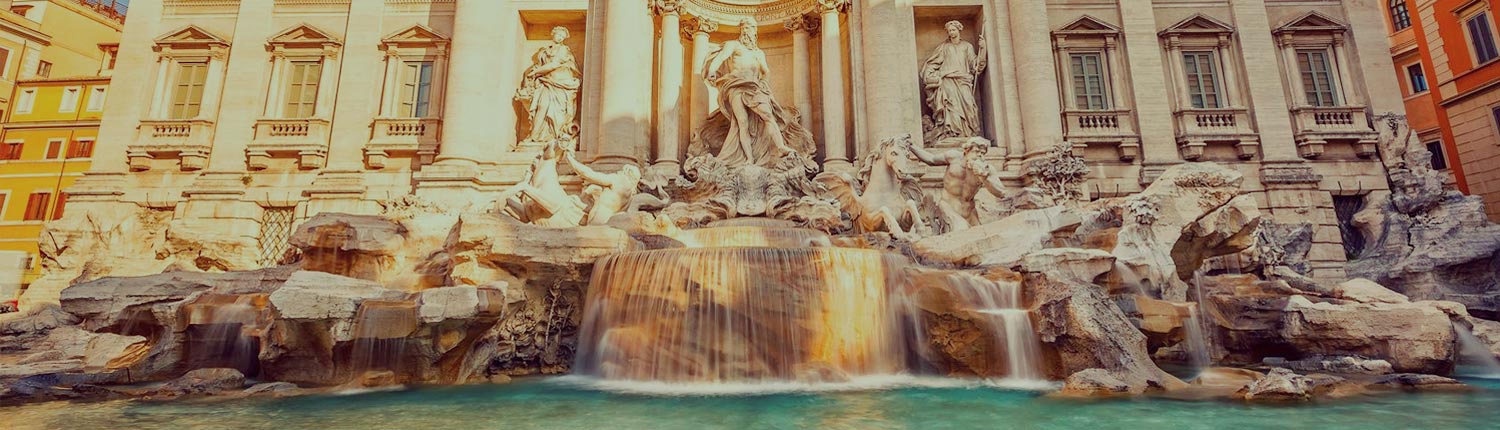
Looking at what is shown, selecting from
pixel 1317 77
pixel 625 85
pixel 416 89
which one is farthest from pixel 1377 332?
pixel 416 89

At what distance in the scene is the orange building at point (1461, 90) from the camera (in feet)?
55.5

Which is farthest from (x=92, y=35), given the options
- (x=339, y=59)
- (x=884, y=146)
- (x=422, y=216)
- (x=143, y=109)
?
(x=884, y=146)

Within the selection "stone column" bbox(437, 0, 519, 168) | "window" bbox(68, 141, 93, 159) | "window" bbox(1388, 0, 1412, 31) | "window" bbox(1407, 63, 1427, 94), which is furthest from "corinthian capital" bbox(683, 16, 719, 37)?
"window" bbox(68, 141, 93, 159)

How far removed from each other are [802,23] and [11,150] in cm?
2964

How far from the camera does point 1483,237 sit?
11625 mm

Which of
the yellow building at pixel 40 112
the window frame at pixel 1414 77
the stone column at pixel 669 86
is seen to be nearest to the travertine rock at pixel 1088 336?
the stone column at pixel 669 86

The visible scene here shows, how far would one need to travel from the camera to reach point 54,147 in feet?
77.8

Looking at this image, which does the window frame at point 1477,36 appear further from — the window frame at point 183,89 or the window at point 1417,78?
the window frame at point 183,89

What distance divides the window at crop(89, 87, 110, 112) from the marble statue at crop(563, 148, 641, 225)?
2422 centimetres

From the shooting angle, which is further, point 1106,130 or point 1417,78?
point 1417,78

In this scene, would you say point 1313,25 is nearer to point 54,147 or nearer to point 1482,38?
point 1482,38

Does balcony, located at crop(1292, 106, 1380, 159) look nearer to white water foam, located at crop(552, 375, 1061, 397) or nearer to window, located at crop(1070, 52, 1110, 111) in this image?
window, located at crop(1070, 52, 1110, 111)

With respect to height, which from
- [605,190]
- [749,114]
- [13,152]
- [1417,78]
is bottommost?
[605,190]

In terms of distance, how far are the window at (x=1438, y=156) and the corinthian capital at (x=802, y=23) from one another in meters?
18.4
